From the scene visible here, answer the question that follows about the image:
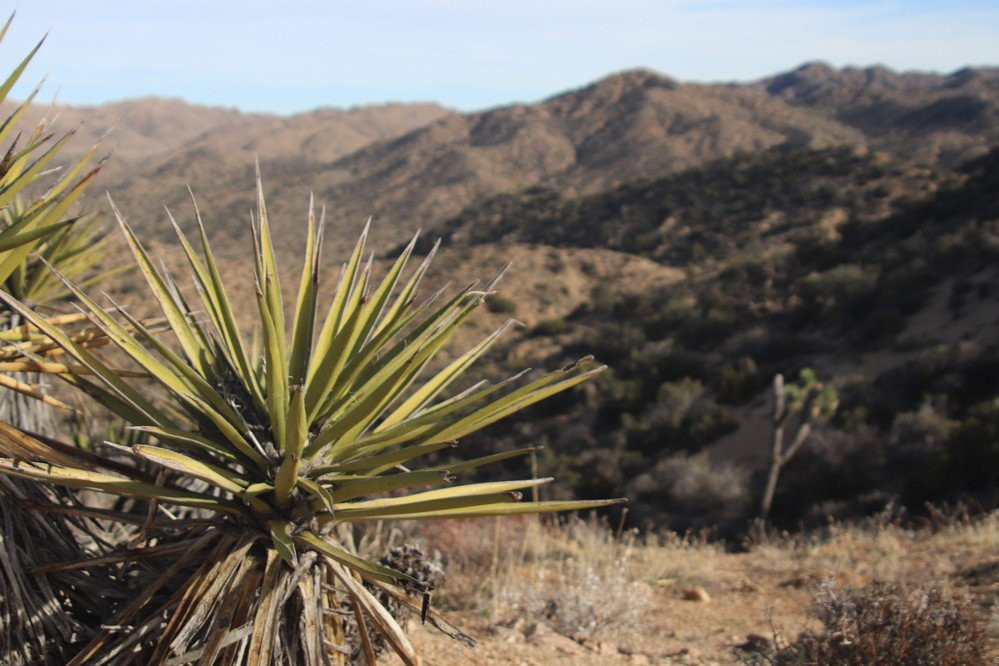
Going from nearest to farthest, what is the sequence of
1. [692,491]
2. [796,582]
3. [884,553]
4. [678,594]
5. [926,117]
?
[678,594] → [796,582] → [884,553] → [692,491] → [926,117]

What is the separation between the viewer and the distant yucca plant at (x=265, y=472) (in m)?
2.42

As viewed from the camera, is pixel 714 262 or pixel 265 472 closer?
pixel 265 472

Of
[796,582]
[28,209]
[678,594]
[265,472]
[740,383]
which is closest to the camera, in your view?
[265,472]

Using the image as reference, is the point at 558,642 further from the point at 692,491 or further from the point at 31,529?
the point at 692,491

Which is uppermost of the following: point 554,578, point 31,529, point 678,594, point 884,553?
point 31,529

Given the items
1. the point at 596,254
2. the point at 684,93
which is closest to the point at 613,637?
the point at 596,254

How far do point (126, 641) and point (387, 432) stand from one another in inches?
41.2

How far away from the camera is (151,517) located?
8.27 feet

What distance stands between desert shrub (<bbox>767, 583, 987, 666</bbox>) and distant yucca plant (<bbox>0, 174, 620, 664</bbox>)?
2.21m

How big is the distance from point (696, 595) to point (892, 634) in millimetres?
1952

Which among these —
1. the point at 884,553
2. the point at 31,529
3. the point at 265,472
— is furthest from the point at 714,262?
the point at 31,529

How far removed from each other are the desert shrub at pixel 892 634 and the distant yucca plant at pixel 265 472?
2.21 meters

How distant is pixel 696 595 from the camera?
5.71 metres

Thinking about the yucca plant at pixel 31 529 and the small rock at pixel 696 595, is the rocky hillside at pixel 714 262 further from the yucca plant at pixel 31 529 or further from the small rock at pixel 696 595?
the small rock at pixel 696 595
